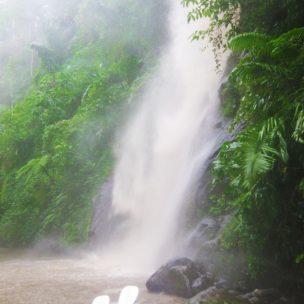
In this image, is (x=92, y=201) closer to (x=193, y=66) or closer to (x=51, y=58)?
(x=193, y=66)

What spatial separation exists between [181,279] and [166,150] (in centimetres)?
536

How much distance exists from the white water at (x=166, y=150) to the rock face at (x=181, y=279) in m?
1.45

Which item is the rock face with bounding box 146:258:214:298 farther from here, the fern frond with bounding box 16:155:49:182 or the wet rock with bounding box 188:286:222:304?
the fern frond with bounding box 16:155:49:182

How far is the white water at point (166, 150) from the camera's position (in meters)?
8.55

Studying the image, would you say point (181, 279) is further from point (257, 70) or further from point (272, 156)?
point (257, 70)

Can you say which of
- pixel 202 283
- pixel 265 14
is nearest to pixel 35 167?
pixel 202 283

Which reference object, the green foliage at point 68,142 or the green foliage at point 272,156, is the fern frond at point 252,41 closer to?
the green foliage at point 272,156

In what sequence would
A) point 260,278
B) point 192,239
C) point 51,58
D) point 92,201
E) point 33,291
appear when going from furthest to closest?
point 51,58 < point 92,201 < point 192,239 < point 33,291 < point 260,278

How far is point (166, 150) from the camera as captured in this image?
1096 centimetres

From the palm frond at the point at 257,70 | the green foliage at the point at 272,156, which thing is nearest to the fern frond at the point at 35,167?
the green foliage at the point at 272,156

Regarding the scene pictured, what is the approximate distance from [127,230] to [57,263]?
5.99 ft

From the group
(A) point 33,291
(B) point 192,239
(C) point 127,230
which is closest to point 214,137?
(B) point 192,239

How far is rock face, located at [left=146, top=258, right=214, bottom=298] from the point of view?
5866 mm

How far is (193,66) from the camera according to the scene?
13148 mm
